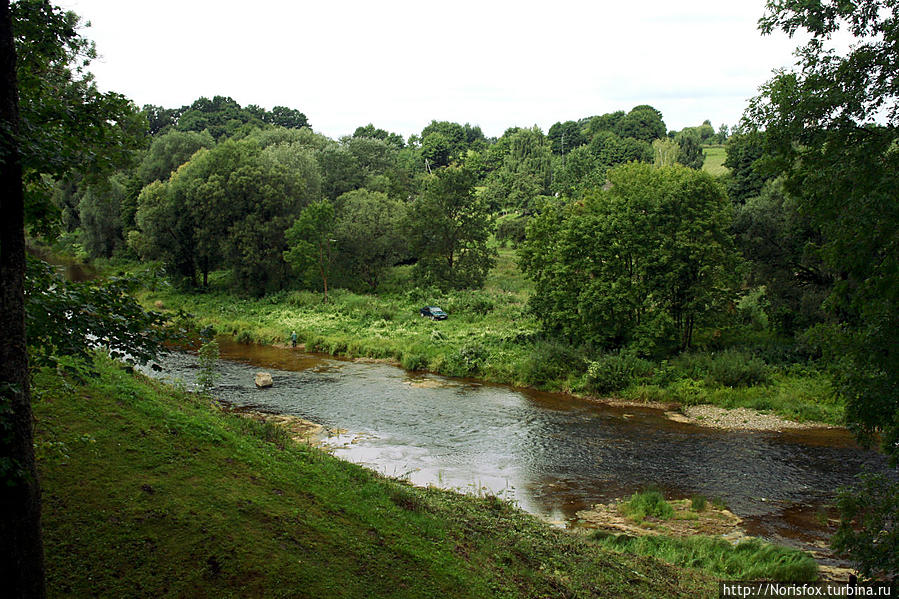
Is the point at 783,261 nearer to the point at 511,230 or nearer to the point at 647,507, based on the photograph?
the point at 647,507

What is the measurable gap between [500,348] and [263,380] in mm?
14196

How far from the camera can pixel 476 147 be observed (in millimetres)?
139375

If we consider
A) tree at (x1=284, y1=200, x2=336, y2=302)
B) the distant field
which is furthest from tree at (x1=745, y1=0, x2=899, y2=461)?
the distant field

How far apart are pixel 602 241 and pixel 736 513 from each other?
19.0 meters

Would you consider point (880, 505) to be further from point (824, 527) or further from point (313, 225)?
point (313, 225)

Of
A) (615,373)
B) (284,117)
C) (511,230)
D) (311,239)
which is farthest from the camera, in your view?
(284,117)

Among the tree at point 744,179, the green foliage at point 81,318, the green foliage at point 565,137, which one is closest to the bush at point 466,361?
the tree at point 744,179

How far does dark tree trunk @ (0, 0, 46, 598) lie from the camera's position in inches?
225

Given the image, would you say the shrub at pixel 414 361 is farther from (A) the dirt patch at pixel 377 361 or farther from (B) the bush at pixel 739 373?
(B) the bush at pixel 739 373

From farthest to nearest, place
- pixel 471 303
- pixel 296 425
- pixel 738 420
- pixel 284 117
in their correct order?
1. pixel 284 117
2. pixel 471 303
3. pixel 738 420
4. pixel 296 425

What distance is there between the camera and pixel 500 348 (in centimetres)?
3741

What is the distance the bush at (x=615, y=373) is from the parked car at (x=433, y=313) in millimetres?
17076

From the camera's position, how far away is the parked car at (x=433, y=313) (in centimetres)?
4691

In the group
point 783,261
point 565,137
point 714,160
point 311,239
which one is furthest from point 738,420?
point 565,137
